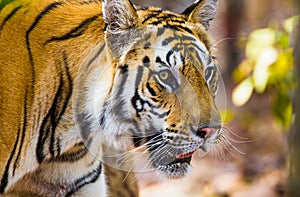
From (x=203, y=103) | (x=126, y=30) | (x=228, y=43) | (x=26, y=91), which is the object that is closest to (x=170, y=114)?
(x=203, y=103)

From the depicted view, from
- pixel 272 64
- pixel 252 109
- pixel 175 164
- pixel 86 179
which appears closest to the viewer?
pixel 175 164

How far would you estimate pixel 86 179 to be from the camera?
12.8 feet

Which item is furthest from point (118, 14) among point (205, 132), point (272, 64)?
point (272, 64)

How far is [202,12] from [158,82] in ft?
1.34

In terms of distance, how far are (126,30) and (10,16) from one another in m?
0.52

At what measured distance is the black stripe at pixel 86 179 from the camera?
3.87 m

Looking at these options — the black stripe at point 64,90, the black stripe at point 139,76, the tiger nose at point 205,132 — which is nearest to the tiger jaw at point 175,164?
the tiger nose at point 205,132

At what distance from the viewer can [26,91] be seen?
3490mm

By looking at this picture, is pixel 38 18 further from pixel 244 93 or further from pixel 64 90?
pixel 244 93

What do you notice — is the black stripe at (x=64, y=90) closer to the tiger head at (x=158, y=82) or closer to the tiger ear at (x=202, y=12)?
the tiger head at (x=158, y=82)

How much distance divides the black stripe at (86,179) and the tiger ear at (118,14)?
0.80 m

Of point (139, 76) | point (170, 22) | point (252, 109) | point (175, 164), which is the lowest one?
point (252, 109)

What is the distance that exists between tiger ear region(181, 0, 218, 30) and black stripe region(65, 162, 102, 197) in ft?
2.67

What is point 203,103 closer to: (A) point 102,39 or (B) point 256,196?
(A) point 102,39
